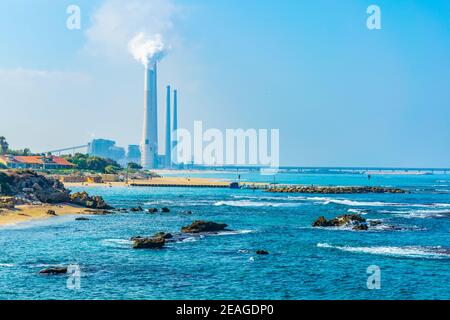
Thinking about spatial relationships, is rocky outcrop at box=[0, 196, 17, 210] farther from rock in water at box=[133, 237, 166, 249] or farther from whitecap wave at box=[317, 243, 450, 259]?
whitecap wave at box=[317, 243, 450, 259]

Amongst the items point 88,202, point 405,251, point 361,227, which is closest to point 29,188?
point 88,202

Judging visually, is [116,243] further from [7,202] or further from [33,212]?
[7,202]

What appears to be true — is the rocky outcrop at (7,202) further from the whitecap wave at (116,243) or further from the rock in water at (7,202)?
A: the whitecap wave at (116,243)

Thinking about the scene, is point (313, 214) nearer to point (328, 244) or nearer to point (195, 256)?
point (328, 244)

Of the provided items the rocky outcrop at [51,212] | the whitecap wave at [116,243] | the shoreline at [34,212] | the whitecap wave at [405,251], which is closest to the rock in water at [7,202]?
the shoreline at [34,212]

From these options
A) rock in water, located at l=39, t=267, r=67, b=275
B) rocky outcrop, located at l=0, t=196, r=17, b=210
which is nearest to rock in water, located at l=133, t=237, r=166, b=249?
rock in water, located at l=39, t=267, r=67, b=275
